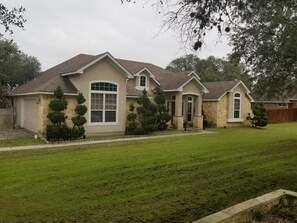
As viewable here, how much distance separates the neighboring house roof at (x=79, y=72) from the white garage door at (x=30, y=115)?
78 cm

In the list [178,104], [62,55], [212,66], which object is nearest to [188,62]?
[212,66]

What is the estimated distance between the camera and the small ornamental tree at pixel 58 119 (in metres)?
19.3

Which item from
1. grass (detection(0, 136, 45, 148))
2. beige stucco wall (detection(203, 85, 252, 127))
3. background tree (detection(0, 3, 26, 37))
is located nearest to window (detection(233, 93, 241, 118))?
beige stucco wall (detection(203, 85, 252, 127))

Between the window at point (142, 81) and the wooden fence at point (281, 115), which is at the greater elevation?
the window at point (142, 81)

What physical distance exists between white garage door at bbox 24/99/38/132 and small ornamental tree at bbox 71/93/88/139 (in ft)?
9.94

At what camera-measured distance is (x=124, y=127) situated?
937 inches

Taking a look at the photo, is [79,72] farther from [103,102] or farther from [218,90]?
[218,90]

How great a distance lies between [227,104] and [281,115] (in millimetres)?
Answer: 12277

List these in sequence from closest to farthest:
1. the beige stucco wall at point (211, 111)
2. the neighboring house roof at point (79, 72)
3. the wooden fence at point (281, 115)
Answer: the neighboring house roof at point (79, 72)
the beige stucco wall at point (211, 111)
the wooden fence at point (281, 115)

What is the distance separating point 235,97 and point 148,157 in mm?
21061

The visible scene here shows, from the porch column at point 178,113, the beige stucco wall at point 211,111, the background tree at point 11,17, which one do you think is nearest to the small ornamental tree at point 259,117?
the beige stucco wall at point 211,111

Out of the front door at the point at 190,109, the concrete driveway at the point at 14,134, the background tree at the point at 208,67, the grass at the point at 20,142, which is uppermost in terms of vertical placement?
the background tree at the point at 208,67

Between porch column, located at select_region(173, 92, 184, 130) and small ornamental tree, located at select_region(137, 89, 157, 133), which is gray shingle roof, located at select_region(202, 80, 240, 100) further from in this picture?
small ornamental tree, located at select_region(137, 89, 157, 133)

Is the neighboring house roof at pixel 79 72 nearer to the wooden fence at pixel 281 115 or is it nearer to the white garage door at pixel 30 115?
the white garage door at pixel 30 115
